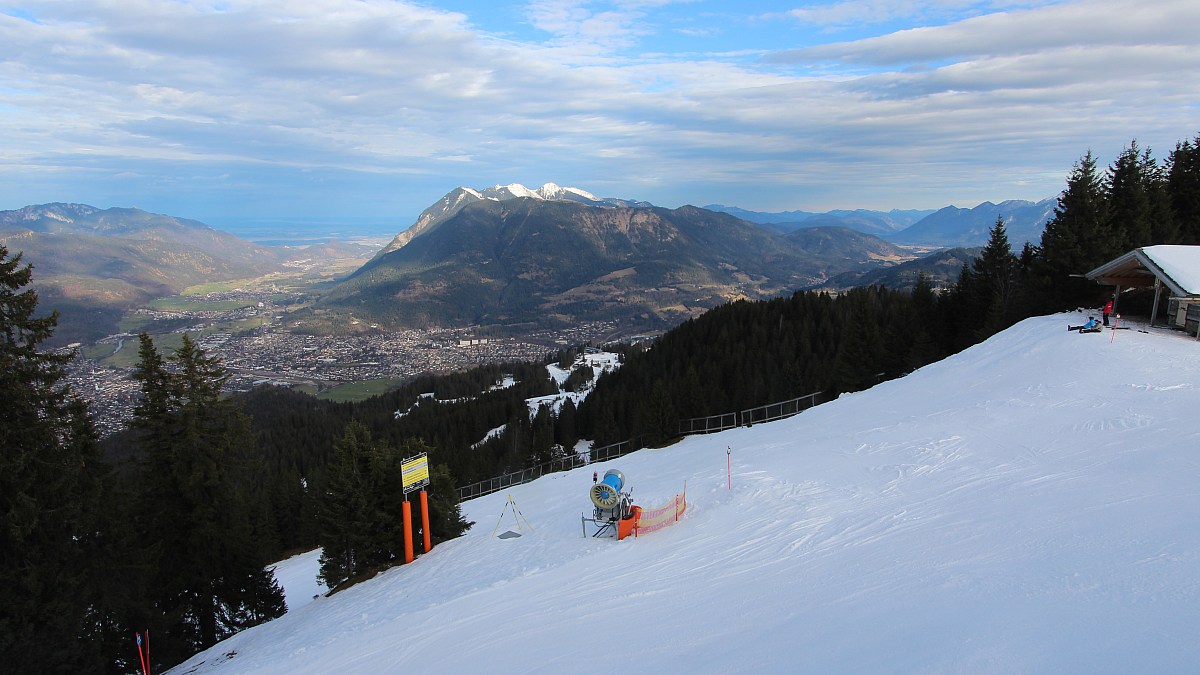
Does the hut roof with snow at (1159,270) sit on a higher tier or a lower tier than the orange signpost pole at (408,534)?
higher

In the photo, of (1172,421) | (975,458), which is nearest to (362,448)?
(975,458)

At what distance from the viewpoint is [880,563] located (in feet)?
30.3

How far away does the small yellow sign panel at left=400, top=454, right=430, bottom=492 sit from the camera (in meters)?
18.6

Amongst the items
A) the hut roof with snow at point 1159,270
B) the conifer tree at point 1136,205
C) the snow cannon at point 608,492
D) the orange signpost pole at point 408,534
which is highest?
the conifer tree at point 1136,205

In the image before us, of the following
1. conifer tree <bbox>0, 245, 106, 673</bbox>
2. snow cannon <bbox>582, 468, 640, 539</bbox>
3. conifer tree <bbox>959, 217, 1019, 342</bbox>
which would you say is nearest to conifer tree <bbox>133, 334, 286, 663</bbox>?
conifer tree <bbox>0, 245, 106, 673</bbox>

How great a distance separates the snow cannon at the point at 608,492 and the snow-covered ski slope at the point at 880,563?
1014 mm

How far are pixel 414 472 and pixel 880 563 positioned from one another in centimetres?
1423

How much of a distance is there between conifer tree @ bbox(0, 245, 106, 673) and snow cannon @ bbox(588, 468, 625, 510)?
12376 millimetres

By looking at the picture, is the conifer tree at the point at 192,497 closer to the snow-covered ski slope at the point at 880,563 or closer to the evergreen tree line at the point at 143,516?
the evergreen tree line at the point at 143,516

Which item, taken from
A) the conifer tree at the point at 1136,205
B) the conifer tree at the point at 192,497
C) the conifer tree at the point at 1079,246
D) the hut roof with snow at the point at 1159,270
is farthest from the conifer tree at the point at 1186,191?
the conifer tree at the point at 192,497

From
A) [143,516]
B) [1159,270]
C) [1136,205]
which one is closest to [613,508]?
[143,516]

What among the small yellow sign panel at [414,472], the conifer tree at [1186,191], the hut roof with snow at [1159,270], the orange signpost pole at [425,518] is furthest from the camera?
the conifer tree at [1186,191]

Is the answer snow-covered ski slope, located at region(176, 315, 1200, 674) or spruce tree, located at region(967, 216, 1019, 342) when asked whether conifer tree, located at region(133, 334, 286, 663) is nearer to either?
snow-covered ski slope, located at region(176, 315, 1200, 674)

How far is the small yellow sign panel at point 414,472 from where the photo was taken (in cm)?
1859
